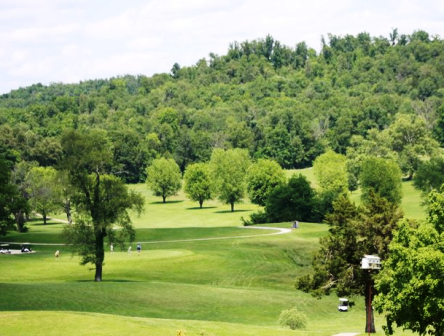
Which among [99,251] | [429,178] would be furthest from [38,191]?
[99,251]

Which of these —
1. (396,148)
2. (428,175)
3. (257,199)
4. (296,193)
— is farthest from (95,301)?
(396,148)

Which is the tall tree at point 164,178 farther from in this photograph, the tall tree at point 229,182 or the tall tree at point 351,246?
the tall tree at point 351,246

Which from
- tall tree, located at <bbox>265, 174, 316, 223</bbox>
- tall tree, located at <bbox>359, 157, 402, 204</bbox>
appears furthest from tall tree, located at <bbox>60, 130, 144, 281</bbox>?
tall tree, located at <bbox>359, 157, 402, 204</bbox>

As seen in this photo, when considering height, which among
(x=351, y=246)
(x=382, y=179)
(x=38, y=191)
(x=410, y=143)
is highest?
(x=410, y=143)

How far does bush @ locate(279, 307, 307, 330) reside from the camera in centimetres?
5412

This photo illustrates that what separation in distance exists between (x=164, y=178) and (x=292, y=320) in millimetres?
127423

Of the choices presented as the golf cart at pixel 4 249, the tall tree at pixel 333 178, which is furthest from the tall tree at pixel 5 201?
the tall tree at pixel 333 178

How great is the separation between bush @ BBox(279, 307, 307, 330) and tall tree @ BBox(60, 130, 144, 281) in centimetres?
1841

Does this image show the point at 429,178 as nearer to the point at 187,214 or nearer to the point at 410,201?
the point at 410,201

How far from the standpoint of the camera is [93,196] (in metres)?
69.0

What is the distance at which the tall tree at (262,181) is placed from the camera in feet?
505

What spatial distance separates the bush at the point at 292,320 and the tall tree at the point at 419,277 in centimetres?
1351

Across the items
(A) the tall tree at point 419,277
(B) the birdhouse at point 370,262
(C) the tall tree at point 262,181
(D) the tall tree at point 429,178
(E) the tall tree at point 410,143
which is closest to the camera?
(A) the tall tree at point 419,277

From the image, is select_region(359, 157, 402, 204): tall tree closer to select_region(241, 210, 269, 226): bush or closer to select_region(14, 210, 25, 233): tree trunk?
select_region(241, 210, 269, 226): bush
